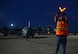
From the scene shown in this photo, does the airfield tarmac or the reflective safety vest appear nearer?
the reflective safety vest

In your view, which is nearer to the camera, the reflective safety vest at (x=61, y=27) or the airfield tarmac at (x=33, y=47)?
the reflective safety vest at (x=61, y=27)

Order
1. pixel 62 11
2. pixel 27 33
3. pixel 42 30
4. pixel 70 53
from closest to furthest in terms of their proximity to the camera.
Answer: pixel 62 11
pixel 70 53
pixel 27 33
pixel 42 30

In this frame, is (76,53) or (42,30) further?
(42,30)

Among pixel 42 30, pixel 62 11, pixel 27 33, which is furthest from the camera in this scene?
pixel 42 30

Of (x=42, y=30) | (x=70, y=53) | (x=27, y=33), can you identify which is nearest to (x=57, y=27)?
(x=70, y=53)

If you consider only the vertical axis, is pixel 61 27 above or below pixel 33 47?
above

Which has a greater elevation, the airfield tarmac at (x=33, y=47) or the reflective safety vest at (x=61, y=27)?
the reflective safety vest at (x=61, y=27)

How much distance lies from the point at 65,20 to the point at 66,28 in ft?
1.14

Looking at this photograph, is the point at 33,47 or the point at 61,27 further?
the point at 33,47

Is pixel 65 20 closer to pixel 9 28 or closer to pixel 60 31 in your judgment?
pixel 60 31

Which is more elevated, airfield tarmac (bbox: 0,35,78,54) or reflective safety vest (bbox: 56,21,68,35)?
reflective safety vest (bbox: 56,21,68,35)

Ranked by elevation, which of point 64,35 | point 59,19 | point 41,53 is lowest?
point 41,53

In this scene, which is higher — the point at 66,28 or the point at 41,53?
the point at 66,28

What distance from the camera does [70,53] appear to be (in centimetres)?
1396
